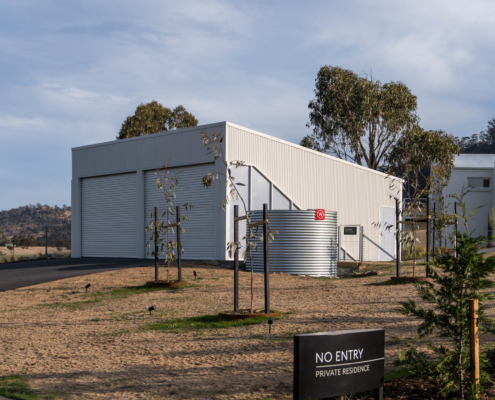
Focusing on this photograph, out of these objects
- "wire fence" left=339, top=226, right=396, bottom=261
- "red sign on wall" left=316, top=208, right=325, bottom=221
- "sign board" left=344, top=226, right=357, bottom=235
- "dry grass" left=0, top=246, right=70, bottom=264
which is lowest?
"dry grass" left=0, top=246, right=70, bottom=264

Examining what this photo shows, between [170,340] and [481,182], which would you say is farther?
[481,182]

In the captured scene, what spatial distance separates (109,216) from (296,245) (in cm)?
1068

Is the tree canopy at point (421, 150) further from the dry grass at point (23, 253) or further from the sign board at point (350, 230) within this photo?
the dry grass at point (23, 253)

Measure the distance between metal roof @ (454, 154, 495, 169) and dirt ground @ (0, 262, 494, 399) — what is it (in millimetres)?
35801

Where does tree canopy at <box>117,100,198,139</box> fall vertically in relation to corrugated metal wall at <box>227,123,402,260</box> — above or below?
above

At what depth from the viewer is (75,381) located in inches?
214

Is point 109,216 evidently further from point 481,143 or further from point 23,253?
point 481,143

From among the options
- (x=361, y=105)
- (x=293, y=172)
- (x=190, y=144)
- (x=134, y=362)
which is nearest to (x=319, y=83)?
(x=361, y=105)

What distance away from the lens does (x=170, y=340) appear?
23.9 ft

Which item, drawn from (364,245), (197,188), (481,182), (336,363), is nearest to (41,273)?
(197,188)

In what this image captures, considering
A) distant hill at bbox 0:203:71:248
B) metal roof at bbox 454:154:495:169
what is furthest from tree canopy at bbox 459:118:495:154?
distant hill at bbox 0:203:71:248

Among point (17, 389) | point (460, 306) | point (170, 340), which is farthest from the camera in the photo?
point (170, 340)

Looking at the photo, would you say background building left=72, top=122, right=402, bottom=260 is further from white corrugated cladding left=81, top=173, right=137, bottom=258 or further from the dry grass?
the dry grass

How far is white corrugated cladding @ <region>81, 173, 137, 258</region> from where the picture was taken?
76.3ft
